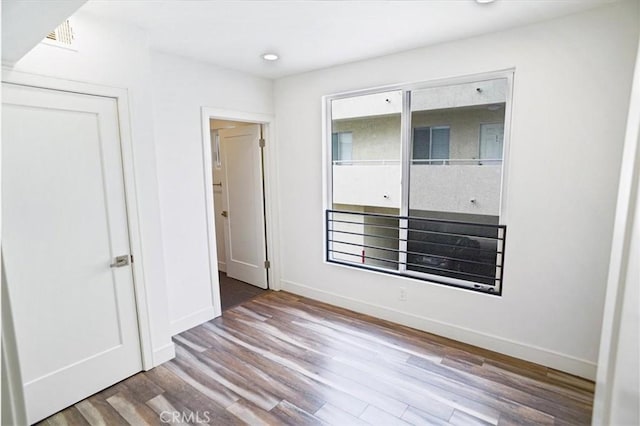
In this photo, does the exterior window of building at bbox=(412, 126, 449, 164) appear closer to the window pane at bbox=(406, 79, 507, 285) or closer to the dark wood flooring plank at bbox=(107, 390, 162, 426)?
the window pane at bbox=(406, 79, 507, 285)

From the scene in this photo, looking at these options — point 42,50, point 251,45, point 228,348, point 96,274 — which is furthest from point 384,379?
point 42,50

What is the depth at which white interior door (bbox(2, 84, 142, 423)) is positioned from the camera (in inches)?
81.2

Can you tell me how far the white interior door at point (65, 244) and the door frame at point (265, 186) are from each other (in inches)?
38.9

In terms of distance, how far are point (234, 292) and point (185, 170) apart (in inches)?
69.0

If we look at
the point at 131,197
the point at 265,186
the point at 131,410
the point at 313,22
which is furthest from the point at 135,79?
the point at 131,410

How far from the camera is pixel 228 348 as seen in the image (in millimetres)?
3016

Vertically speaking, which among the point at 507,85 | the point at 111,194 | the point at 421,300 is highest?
the point at 507,85

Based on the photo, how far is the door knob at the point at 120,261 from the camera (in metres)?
2.48

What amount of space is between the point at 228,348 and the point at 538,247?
2.66m

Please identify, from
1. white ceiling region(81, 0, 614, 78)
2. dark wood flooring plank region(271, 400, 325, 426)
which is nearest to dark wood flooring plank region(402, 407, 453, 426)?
dark wood flooring plank region(271, 400, 325, 426)

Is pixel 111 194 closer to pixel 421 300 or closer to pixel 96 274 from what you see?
pixel 96 274

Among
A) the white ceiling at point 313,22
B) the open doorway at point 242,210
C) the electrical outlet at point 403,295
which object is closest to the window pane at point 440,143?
the white ceiling at point 313,22

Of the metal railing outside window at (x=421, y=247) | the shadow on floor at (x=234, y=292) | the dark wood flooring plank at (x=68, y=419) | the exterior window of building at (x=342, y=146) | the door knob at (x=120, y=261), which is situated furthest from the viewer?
the shadow on floor at (x=234, y=292)

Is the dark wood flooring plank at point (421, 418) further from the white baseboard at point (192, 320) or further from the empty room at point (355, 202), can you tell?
the white baseboard at point (192, 320)
